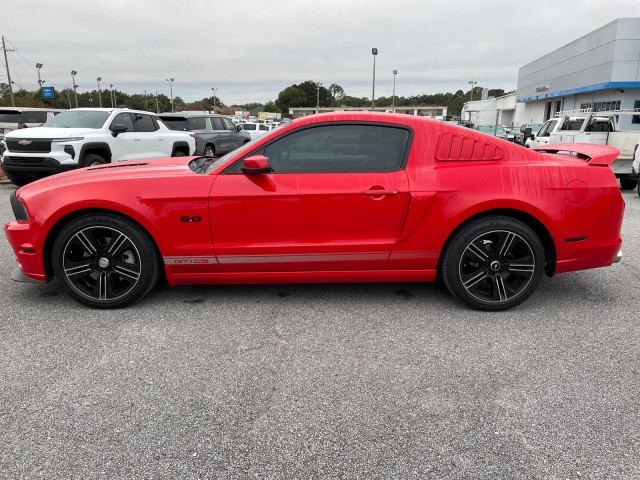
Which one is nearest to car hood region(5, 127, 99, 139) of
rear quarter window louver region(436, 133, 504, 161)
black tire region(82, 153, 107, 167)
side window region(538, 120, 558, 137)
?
black tire region(82, 153, 107, 167)

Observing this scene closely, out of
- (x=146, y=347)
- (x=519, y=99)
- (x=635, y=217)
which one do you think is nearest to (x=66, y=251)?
(x=146, y=347)

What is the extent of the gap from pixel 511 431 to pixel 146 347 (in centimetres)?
232

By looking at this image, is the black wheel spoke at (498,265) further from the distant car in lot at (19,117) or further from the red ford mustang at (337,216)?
the distant car in lot at (19,117)

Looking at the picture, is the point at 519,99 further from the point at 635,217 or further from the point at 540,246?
the point at 540,246

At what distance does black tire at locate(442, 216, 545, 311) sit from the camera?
3729mm

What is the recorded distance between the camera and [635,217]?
26.0 ft

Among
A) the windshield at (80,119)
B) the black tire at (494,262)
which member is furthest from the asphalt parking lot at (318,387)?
the windshield at (80,119)

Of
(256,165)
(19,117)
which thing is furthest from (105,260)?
(19,117)

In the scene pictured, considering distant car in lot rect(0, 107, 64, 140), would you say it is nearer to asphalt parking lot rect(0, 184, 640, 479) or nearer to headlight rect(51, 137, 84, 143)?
headlight rect(51, 137, 84, 143)

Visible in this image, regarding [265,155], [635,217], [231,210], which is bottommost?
[635,217]

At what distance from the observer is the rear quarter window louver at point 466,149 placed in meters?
3.79

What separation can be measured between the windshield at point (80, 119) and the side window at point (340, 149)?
8510 millimetres

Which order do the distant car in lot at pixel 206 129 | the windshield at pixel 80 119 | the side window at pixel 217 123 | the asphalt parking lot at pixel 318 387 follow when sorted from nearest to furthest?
the asphalt parking lot at pixel 318 387 → the windshield at pixel 80 119 → the distant car in lot at pixel 206 129 → the side window at pixel 217 123

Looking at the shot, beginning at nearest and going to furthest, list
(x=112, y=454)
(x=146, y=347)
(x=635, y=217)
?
(x=112, y=454) → (x=146, y=347) → (x=635, y=217)
